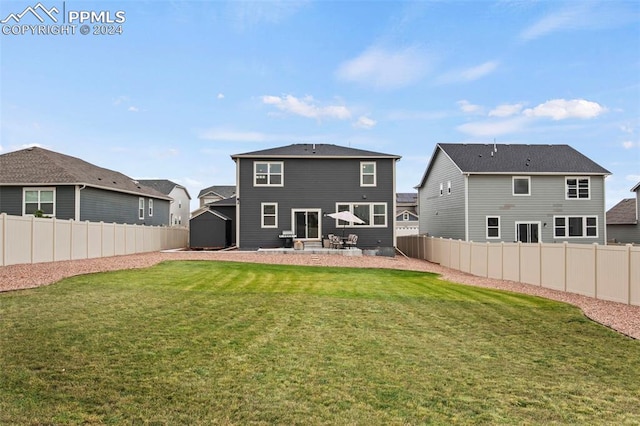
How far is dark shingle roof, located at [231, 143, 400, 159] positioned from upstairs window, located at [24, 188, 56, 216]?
404 inches

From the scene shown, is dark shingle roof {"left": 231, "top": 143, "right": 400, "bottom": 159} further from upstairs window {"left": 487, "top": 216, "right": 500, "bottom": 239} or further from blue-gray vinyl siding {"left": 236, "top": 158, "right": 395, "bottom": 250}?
upstairs window {"left": 487, "top": 216, "right": 500, "bottom": 239}

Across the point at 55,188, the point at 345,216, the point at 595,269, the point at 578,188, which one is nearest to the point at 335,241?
the point at 345,216

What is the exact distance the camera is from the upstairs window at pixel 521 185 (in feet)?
98.2

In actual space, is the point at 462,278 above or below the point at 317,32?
below

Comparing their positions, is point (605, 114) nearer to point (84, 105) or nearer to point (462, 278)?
point (462, 278)

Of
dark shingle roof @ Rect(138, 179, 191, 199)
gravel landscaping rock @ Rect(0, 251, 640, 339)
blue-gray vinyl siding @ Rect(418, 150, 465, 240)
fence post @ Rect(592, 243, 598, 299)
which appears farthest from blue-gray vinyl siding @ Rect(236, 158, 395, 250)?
dark shingle roof @ Rect(138, 179, 191, 199)

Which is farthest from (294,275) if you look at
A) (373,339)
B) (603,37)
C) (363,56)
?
(603,37)

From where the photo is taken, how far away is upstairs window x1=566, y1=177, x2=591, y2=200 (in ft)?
98.9

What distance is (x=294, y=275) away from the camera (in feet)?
52.5

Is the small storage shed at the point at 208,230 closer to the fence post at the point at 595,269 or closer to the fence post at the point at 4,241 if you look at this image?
the fence post at the point at 4,241

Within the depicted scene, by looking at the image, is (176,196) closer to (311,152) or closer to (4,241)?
(311,152)

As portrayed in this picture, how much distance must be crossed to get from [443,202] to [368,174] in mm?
8125

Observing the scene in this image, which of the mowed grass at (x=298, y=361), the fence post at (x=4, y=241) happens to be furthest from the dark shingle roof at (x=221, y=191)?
the mowed grass at (x=298, y=361)

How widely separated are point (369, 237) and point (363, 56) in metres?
10.7
